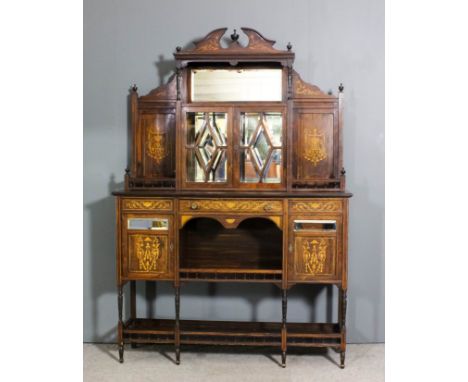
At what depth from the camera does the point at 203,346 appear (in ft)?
11.2

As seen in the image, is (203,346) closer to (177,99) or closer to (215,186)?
(215,186)

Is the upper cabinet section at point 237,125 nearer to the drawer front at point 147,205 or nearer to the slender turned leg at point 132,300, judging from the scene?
the drawer front at point 147,205

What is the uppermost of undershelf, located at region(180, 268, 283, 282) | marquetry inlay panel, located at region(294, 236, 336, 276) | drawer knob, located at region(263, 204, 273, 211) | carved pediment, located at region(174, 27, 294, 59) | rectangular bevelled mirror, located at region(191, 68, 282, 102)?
carved pediment, located at region(174, 27, 294, 59)

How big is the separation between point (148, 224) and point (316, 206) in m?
1.07

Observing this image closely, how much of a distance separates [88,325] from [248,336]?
1268mm

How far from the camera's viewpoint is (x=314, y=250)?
9.88 ft

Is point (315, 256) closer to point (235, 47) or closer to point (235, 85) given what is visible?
point (235, 85)

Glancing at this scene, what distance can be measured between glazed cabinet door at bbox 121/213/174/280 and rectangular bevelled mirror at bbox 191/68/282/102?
2.86 feet

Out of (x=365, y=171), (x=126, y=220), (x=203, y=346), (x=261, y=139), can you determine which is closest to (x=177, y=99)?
(x=261, y=139)

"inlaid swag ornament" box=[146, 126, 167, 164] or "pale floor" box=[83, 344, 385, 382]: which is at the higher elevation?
"inlaid swag ornament" box=[146, 126, 167, 164]

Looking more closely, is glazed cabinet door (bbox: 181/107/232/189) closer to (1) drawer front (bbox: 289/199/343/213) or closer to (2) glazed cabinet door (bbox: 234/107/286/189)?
(2) glazed cabinet door (bbox: 234/107/286/189)

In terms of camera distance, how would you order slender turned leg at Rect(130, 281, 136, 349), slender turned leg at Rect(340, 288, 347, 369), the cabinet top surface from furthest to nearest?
slender turned leg at Rect(130, 281, 136, 349), slender turned leg at Rect(340, 288, 347, 369), the cabinet top surface

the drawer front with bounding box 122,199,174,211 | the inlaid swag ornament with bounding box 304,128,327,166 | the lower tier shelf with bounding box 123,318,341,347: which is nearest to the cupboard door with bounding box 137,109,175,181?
the drawer front with bounding box 122,199,174,211

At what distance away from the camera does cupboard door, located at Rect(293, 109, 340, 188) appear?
127 inches
